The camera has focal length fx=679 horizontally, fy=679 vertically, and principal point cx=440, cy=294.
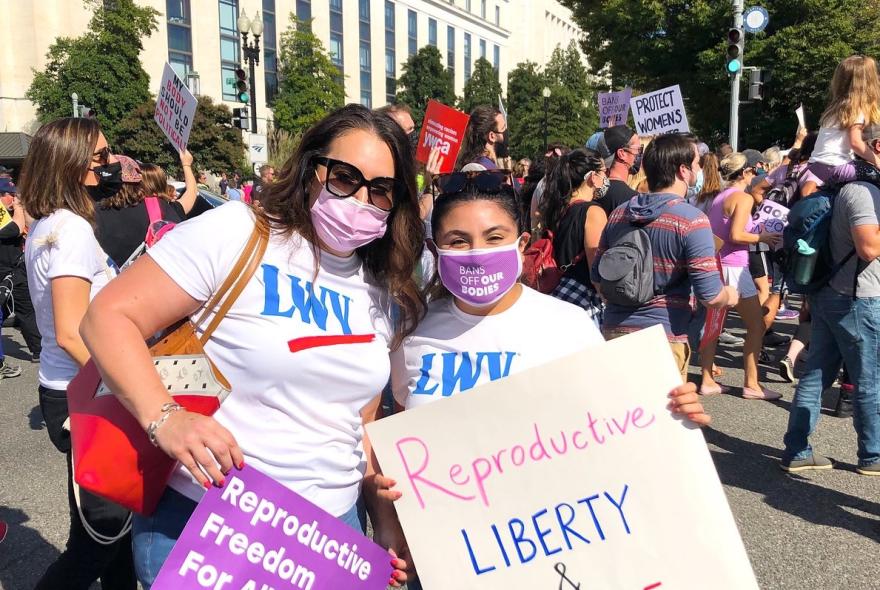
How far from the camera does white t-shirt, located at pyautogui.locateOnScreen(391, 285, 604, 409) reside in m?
1.80

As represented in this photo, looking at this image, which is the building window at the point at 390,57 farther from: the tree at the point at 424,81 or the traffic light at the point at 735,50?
the traffic light at the point at 735,50

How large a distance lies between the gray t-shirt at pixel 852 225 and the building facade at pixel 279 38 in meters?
24.7

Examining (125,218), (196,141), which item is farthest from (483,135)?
(196,141)

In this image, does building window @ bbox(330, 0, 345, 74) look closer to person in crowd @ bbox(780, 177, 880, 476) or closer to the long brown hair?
person in crowd @ bbox(780, 177, 880, 476)

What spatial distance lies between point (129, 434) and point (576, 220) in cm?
318

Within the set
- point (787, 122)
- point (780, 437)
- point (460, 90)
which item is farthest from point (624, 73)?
point (460, 90)

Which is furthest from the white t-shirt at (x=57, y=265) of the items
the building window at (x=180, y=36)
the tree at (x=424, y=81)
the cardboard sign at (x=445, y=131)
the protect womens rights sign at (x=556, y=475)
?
the tree at (x=424, y=81)

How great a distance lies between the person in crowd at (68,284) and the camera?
2.21m

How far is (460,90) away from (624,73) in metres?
48.9

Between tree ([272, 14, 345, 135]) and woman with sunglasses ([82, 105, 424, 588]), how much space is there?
44153mm

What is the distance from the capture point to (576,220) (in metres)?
4.18

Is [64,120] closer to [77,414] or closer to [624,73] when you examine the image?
[77,414]

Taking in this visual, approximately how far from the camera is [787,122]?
2167 cm

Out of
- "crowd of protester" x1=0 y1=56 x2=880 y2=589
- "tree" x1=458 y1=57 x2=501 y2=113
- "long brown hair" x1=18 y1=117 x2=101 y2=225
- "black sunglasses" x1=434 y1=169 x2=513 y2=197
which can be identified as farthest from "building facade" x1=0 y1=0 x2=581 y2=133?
"black sunglasses" x1=434 y1=169 x2=513 y2=197
